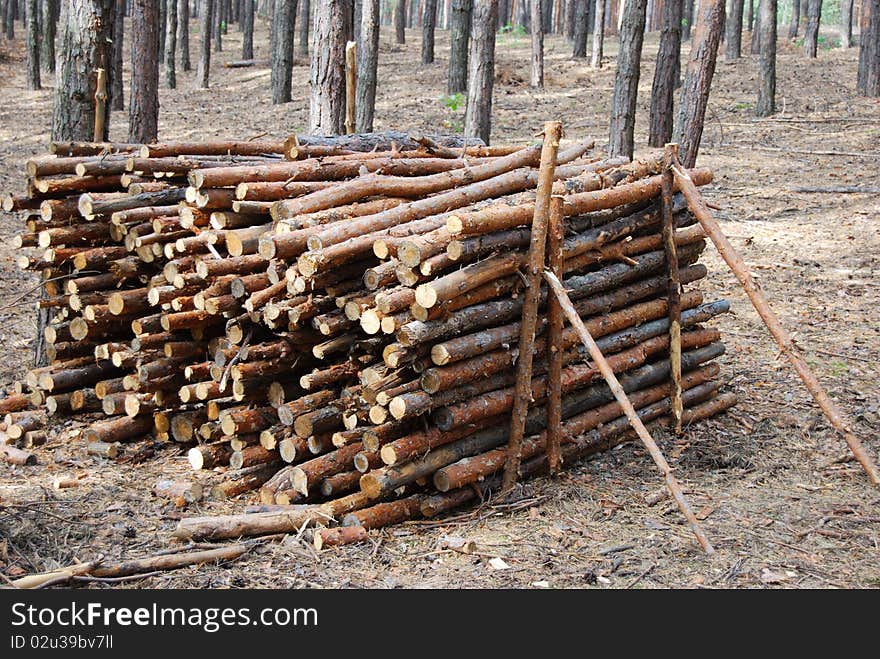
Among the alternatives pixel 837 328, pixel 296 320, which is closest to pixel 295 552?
pixel 296 320

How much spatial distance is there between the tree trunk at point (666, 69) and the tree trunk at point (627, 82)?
1.34 ft

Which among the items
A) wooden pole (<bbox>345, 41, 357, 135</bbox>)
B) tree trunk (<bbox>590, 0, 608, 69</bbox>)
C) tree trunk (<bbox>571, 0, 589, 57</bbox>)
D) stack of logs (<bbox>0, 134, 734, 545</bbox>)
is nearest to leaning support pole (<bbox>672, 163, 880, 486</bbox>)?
stack of logs (<bbox>0, 134, 734, 545</bbox>)

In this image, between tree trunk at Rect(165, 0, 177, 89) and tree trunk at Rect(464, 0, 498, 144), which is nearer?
tree trunk at Rect(464, 0, 498, 144)

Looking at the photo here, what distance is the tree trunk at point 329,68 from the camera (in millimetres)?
9992

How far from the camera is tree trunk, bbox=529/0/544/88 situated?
2203cm

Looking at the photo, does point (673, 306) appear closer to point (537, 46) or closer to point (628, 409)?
point (628, 409)

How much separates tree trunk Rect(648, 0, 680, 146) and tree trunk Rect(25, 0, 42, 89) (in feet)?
55.7

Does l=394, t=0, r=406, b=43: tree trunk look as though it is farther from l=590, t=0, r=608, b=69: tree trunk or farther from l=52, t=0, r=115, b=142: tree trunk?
l=52, t=0, r=115, b=142: tree trunk

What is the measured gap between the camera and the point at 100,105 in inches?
305

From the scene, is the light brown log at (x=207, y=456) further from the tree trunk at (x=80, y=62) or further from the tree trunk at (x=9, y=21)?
the tree trunk at (x=9, y=21)

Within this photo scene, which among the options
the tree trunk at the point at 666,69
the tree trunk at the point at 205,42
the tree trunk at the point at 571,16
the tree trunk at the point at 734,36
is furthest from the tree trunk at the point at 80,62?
the tree trunk at the point at 571,16

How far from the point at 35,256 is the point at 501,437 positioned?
4225mm

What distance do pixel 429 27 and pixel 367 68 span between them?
34.2 ft

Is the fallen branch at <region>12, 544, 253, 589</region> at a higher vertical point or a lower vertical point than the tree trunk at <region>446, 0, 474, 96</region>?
lower
